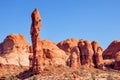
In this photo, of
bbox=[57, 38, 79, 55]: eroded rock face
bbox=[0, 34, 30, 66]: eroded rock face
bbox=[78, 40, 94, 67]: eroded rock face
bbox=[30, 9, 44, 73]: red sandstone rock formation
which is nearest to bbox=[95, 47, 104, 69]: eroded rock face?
bbox=[78, 40, 94, 67]: eroded rock face

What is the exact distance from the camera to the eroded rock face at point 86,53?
110750 mm

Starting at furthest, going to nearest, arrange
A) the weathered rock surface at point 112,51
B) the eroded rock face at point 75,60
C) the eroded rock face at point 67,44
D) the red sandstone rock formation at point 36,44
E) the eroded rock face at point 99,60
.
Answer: the eroded rock face at point 67,44 → the weathered rock surface at point 112,51 → the eroded rock face at point 75,60 → the eroded rock face at point 99,60 → the red sandstone rock formation at point 36,44

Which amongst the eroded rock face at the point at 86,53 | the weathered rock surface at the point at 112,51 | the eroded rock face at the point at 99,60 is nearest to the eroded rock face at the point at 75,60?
the eroded rock face at the point at 86,53

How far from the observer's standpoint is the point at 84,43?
115562 millimetres

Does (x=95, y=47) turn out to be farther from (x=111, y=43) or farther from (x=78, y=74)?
(x=78, y=74)

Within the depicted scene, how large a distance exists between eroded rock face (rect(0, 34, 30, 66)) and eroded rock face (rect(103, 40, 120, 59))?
24310 millimetres

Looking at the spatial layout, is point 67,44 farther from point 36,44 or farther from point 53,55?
point 36,44

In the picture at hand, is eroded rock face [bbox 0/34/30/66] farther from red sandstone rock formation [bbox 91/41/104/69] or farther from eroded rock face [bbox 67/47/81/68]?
red sandstone rock formation [bbox 91/41/104/69]

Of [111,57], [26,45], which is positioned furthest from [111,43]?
[26,45]

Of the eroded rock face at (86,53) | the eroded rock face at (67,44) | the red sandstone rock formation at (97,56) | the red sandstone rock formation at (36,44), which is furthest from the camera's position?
the eroded rock face at (67,44)

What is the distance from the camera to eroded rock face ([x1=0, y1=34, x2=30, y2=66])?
118 m

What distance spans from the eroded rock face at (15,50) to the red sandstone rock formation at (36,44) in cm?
2741

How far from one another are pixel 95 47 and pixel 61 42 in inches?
1224

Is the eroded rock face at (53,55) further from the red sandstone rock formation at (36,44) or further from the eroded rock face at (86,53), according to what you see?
the red sandstone rock formation at (36,44)
